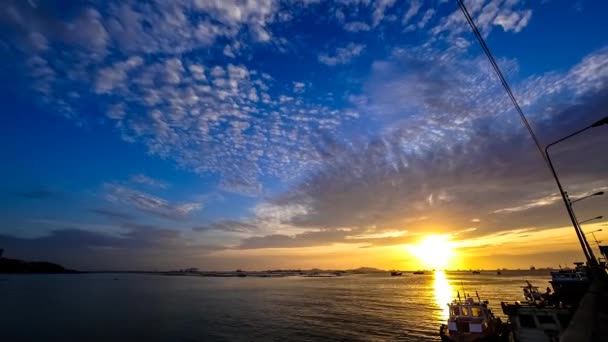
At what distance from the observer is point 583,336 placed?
28.4 ft

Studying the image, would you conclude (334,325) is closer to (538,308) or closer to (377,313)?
(377,313)

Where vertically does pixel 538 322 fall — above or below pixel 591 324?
below

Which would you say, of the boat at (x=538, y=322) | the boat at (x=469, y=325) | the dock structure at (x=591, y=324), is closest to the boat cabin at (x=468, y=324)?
the boat at (x=469, y=325)

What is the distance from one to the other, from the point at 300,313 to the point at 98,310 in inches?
1916

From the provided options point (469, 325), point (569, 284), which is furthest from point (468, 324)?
point (569, 284)

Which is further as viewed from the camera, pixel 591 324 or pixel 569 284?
pixel 569 284

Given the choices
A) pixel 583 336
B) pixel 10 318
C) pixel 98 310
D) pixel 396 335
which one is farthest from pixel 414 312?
pixel 10 318

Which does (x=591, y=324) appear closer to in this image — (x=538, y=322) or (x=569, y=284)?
(x=538, y=322)

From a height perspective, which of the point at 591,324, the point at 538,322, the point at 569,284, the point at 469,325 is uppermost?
the point at 569,284

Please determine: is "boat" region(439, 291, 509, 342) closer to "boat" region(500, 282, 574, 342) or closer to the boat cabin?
the boat cabin

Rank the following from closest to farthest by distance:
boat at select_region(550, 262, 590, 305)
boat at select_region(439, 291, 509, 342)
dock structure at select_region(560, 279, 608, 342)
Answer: dock structure at select_region(560, 279, 608, 342) → boat at select_region(439, 291, 509, 342) → boat at select_region(550, 262, 590, 305)

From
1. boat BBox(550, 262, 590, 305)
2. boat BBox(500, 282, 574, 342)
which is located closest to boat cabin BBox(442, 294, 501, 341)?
boat BBox(500, 282, 574, 342)

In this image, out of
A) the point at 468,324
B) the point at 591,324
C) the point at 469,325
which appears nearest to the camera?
the point at 591,324

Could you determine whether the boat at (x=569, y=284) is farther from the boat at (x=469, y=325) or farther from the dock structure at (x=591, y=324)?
the dock structure at (x=591, y=324)
